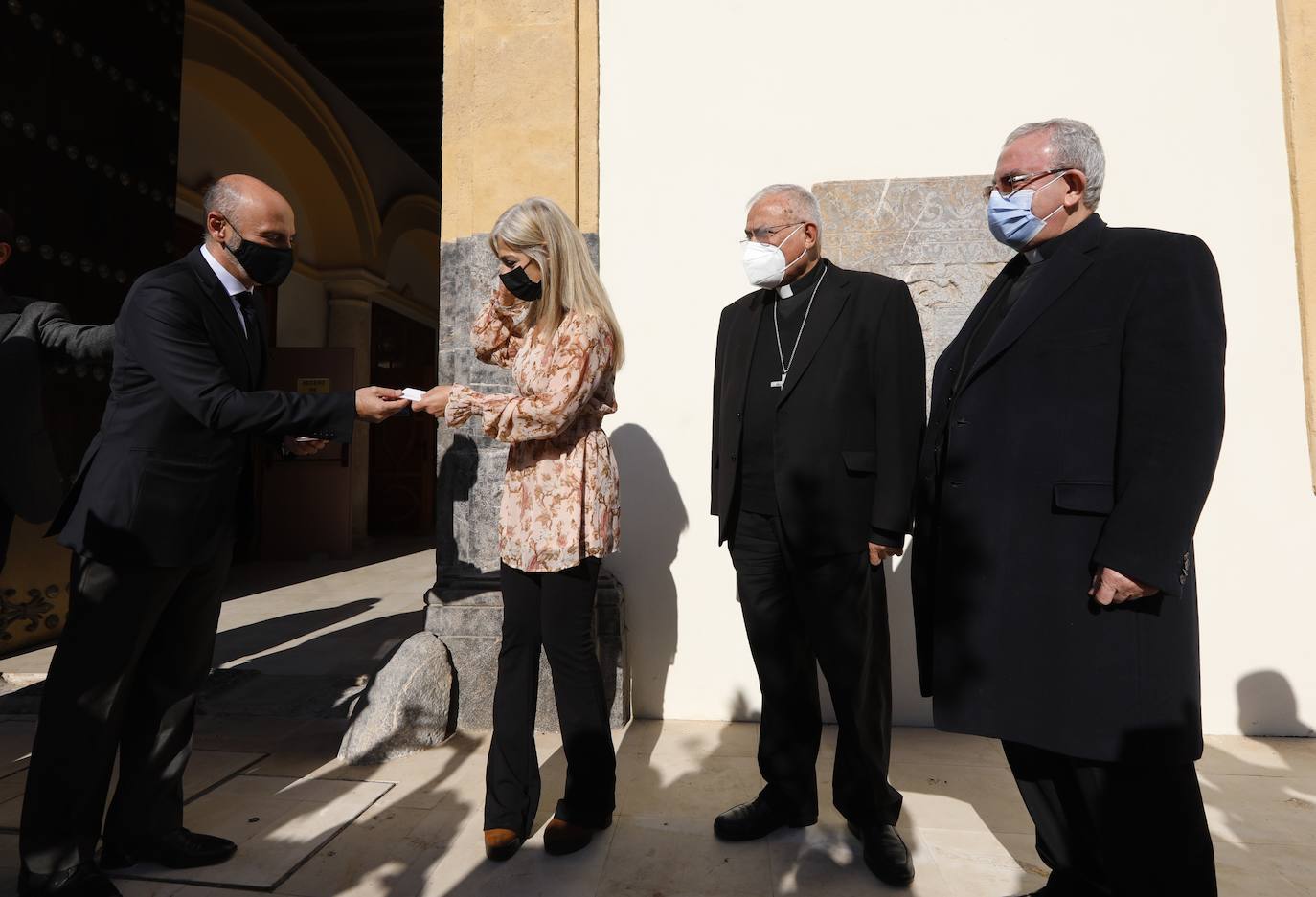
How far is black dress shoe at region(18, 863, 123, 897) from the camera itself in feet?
5.62

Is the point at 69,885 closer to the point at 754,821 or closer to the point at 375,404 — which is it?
the point at 375,404

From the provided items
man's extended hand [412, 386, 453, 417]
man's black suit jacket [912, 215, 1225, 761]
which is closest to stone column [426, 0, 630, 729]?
man's extended hand [412, 386, 453, 417]

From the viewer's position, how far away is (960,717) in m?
1.47

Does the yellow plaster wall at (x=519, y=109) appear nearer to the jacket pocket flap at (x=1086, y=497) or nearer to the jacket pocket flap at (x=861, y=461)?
the jacket pocket flap at (x=861, y=461)

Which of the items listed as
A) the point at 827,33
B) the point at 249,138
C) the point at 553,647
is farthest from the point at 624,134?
the point at 249,138

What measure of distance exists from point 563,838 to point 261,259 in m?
1.79

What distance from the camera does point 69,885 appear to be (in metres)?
1.73

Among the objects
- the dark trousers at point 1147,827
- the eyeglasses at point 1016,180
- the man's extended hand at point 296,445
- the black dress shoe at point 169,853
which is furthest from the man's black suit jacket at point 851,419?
the black dress shoe at point 169,853

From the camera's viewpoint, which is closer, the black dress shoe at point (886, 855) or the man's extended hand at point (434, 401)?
the black dress shoe at point (886, 855)

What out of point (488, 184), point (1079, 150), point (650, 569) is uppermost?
point (488, 184)

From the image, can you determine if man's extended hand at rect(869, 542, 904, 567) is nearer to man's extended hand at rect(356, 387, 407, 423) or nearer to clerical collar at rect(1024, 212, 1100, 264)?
clerical collar at rect(1024, 212, 1100, 264)

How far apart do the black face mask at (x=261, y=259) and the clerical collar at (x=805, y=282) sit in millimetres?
1410

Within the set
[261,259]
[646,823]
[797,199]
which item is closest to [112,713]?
[261,259]

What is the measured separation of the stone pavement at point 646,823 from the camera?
6.12ft
